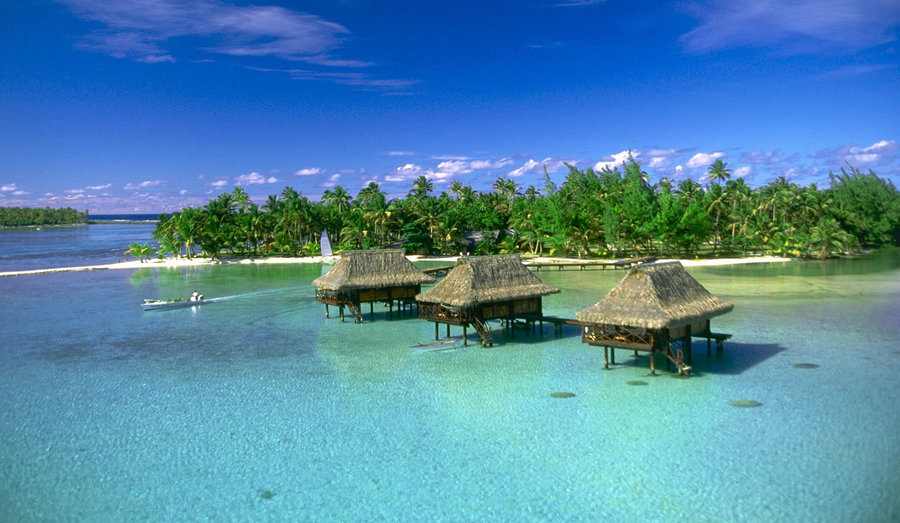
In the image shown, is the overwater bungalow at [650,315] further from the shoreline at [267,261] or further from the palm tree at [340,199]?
the palm tree at [340,199]

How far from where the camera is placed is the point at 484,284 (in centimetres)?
2216

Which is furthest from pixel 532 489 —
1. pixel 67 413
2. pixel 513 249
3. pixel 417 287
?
pixel 513 249

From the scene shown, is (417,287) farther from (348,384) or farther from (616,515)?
(616,515)

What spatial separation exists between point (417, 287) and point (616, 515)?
18.3 metres

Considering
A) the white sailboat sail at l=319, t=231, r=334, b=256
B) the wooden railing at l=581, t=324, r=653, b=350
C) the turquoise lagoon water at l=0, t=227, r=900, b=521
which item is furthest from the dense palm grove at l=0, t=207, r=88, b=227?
the wooden railing at l=581, t=324, r=653, b=350

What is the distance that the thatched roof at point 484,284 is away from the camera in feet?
71.0

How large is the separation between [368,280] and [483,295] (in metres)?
6.84

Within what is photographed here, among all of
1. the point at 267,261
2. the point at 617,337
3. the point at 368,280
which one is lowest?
the point at 617,337

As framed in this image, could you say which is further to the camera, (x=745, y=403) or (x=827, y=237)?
(x=827, y=237)

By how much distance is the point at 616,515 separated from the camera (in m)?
10.4

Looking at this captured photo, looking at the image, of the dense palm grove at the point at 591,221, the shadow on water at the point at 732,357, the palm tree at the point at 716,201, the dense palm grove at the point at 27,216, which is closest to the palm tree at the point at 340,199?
the dense palm grove at the point at 591,221

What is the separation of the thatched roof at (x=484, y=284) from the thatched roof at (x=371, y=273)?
176 inches

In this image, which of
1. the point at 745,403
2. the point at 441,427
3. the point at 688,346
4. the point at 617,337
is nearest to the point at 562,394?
the point at 617,337

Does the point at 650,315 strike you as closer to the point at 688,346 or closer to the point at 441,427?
the point at 688,346
